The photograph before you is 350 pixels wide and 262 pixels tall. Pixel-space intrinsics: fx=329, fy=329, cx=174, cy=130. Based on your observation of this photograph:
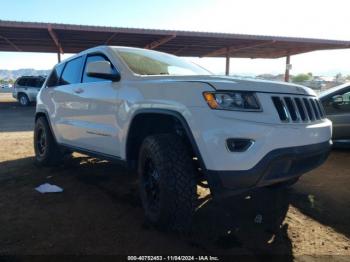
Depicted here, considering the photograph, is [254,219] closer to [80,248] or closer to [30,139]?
[80,248]

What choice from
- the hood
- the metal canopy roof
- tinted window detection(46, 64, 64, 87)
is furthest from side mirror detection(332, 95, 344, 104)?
the metal canopy roof

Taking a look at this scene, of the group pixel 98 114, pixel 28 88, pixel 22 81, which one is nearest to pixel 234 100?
pixel 98 114

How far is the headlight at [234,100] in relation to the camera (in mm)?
2641

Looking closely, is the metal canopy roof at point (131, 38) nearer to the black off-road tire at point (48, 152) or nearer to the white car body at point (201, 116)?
the black off-road tire at point (48, 152)

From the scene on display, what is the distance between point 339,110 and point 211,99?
4.19 m

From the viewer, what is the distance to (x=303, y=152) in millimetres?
2799

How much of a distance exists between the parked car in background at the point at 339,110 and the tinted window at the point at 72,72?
14.0 feet

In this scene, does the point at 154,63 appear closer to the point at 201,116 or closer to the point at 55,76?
the point at 201,116

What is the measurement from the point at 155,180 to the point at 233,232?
0.89 meters

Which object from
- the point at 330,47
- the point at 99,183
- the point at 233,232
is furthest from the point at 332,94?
the point at 330,47

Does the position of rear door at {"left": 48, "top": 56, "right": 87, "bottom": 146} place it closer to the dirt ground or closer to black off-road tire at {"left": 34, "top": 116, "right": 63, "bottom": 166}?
black off-road tire at {"left": 34, "top": 116, "right": 63, "bottom": 166}

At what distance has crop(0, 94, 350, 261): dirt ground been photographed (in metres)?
2.81

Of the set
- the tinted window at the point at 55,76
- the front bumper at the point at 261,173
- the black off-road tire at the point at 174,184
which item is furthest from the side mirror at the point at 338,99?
the tinted window at the point at 55,76

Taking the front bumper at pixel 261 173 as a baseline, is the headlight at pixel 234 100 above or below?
above
